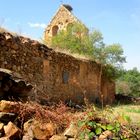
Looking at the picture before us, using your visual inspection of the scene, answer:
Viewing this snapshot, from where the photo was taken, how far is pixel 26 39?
12531 millimetres

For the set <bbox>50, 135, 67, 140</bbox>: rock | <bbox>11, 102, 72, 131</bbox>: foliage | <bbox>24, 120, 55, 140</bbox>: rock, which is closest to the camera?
<bbox>50, 135, 67, 140</bbox>: rock

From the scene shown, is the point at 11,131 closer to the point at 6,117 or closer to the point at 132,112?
the point at 6,117

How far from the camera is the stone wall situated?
38.0ft

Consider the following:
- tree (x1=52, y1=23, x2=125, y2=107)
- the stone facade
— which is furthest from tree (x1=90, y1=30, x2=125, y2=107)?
the stone facade

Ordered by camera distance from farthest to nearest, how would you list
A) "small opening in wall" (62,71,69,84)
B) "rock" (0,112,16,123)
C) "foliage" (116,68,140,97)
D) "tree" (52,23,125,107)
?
"foliage" (116,68,140,97) → "tree" (52,23,125,107) → "small opening in wall" (62,71,69,84) → "rock" (0,112,16,123)

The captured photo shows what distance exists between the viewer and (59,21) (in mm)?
30203

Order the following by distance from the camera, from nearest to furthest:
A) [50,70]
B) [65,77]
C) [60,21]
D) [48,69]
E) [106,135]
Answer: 1. [106,135]
2. [48,69]
3. [50,70]
4. [65,77]
5. [60,21]

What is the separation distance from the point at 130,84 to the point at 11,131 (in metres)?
30.7

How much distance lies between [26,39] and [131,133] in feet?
27.0

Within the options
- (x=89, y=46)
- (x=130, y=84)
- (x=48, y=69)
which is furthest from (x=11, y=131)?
(x=130, y=84)

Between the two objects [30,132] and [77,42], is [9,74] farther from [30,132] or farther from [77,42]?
[77,42]

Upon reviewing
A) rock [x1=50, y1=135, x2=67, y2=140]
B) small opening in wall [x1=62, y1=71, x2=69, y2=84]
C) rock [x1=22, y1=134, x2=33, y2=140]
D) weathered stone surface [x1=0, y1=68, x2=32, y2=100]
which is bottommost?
rock [x1=22, y1=134, x2=33, y2=140]

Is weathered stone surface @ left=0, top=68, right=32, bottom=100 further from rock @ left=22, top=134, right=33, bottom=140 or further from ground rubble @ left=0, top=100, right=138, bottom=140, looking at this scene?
rock @ left=22, top=134, right=33, bottom=140

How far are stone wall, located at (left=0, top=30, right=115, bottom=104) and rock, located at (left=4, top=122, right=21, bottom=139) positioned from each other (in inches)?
174
